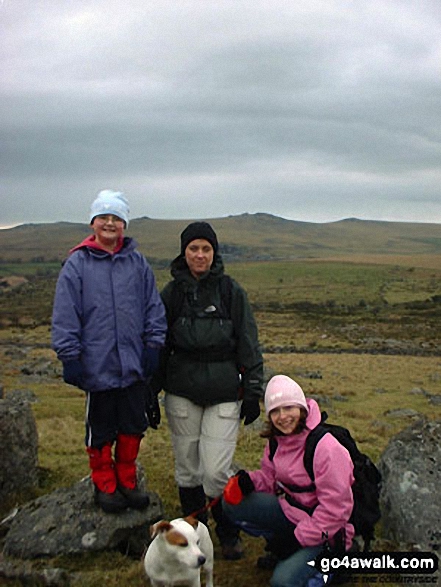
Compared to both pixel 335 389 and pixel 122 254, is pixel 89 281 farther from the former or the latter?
pixel 335 389

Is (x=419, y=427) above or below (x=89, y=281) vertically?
below

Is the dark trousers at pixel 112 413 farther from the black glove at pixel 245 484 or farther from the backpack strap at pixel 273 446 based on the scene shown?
the backpack strap at pixel 273 446

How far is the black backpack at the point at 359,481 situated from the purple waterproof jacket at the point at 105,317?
1.90 metres

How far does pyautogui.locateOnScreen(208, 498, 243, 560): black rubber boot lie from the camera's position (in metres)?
6.12

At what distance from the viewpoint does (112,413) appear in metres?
6.05

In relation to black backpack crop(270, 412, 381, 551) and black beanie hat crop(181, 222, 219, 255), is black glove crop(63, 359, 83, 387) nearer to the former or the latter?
black beanie hat crop(181, 222, 219, 255)

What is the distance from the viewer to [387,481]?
21.0ft

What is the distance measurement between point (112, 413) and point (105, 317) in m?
1.13

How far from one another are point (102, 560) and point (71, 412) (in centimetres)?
1142

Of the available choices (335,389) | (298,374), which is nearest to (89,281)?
(335,389)

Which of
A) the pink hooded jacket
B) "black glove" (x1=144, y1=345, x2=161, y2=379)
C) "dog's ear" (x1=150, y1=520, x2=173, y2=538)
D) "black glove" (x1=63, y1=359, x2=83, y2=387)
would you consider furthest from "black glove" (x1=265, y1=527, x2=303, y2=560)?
"black glove" (x1=63, y1=359, x2=83, y2=387)

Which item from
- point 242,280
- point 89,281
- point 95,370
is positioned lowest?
point 242,280

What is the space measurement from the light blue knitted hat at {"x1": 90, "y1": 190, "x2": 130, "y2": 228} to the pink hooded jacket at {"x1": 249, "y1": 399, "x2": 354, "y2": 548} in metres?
2.82

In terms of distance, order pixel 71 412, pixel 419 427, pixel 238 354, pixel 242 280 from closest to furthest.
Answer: pixel 238 354 < pixel 419 427 < pixel 71 412 < pixel 242 280
